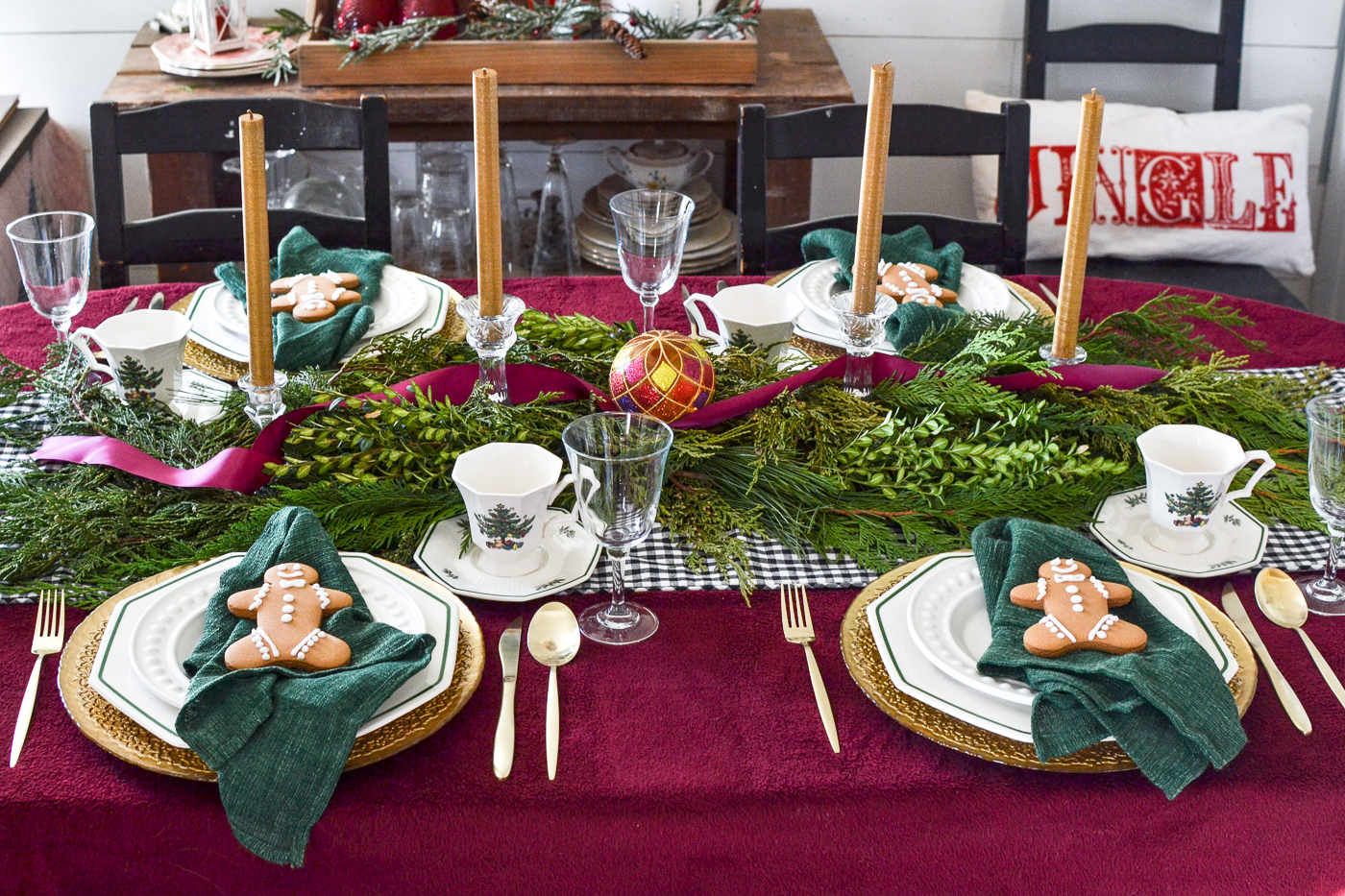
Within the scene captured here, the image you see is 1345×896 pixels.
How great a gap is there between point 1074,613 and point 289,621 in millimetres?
508

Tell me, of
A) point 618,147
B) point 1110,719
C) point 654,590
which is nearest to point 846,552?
point 654,590

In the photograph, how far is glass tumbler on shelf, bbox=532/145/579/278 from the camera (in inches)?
96.8

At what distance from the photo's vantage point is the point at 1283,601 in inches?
35.1

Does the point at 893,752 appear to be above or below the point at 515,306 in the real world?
below

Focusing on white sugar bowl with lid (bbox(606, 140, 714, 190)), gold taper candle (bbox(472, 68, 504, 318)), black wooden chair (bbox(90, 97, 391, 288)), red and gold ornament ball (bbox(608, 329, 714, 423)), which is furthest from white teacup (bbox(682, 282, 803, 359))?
white sugar bowl with lid (bbox(606, 140, 714, 190))

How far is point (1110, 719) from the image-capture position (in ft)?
2.41

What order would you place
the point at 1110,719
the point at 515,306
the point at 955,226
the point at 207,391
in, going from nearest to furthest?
the point at 1110,719, the point at 515,306, the point at 207,391, the point at 955,226

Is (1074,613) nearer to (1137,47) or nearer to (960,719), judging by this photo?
(960,719)

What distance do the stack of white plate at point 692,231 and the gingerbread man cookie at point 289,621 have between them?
60.4 inches

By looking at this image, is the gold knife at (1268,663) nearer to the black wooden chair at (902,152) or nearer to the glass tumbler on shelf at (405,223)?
the black wooden chair at (902,152)

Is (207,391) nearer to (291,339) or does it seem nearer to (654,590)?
(291,339)

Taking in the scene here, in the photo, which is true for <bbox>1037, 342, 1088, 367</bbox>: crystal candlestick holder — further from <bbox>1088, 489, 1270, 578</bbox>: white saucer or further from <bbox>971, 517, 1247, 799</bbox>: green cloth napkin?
<bbox>971, 517, 1247, 799</bbox>: green cloth napkin

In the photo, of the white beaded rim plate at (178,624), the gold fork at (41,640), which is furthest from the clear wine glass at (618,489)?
the gold fork at (41,640)

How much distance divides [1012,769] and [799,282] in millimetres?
729
